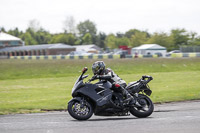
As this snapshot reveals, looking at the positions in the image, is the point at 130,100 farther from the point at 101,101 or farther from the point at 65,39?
the point at 65,39

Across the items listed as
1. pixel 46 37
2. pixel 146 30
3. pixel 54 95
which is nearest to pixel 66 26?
pixel 46 37

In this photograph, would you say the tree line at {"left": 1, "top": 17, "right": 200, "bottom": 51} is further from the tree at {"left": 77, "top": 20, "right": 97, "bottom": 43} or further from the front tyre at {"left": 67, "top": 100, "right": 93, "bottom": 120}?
the front tyre at {"left": 67, "top": 100, "right": 93, "bottom": 120}

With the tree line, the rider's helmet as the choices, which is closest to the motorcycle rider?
the rider's helmet

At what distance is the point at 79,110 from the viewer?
1046 cm

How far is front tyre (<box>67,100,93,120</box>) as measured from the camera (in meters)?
10.4

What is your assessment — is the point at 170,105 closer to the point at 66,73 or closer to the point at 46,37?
the point at 66,73

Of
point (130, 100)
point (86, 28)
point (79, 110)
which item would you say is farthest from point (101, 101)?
point (86, 28)

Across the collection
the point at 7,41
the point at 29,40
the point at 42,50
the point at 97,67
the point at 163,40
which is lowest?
the point at 42,50

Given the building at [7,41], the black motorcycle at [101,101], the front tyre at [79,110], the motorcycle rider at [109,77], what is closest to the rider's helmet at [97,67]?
the motorcycle rider at [109,77]

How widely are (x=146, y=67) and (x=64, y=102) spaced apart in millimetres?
20162

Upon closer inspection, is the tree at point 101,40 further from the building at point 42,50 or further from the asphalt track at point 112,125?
the asphalt track at point 112,125

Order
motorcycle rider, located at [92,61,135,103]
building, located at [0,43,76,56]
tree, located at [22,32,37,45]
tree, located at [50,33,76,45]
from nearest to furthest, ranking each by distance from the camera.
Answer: motorcycle rider, located at [92,61,135,103]
building, located at [0,43,76,56]
tree, located at [50,33,76,45]
tree, located at [22,32,37,45]

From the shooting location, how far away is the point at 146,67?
115 ft

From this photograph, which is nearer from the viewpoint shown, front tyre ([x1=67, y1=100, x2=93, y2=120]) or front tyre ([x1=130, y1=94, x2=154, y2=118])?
front tyre ([x1=67, y1=100, x2=93, y2=120])
